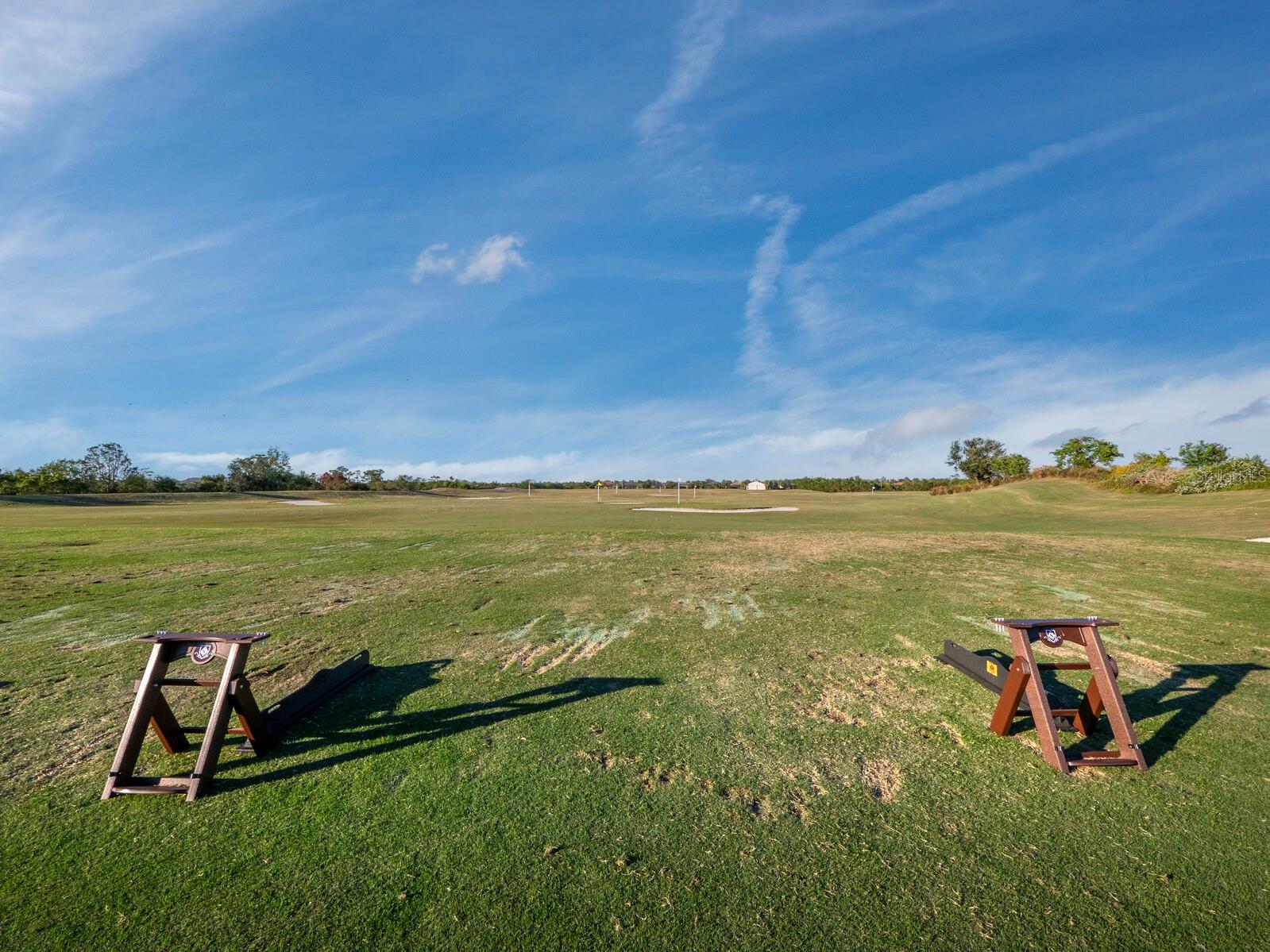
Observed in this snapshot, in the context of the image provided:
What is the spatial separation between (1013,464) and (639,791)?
94.5 metres

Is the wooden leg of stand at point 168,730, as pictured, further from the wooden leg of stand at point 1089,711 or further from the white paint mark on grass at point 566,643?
the wooden leg of stand at point 1089,711

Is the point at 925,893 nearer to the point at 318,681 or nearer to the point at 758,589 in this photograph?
the point at 318,681

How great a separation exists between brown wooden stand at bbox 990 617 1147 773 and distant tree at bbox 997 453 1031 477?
8911cm

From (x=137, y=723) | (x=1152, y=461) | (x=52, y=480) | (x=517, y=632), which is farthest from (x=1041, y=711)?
(x=52, y=480)

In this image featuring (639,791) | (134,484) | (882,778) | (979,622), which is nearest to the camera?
(639,791)

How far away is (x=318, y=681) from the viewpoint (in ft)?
17.0

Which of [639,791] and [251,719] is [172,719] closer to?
[251,719]

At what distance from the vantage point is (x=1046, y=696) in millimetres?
4133

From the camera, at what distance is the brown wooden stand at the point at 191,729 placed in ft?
11.8

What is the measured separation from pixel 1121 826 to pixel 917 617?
466cm

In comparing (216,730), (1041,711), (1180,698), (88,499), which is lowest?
(1180,698)

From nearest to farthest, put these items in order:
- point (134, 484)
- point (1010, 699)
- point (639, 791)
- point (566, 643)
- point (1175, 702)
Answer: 1. point (639, 791)
2. point (1010, 699)
3. point (1175, 702)
4. point (566, 643)
5. point (134, 484)

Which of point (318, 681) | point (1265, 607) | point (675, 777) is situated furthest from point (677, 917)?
point (1265, 607)

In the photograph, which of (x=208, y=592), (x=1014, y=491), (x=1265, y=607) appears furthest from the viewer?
(x=1014, y=491)
